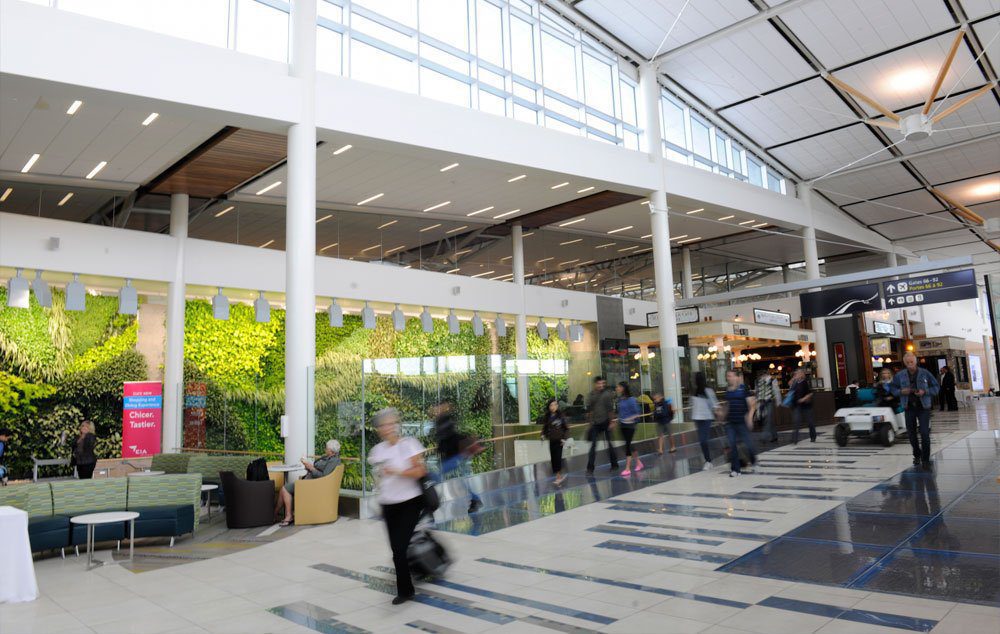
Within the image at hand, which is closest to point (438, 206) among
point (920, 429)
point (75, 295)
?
point (75, 295)

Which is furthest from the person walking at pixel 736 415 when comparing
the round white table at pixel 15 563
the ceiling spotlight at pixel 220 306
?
the ceiling spotlight at pixel 220 306

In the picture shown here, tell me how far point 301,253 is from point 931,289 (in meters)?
15.6

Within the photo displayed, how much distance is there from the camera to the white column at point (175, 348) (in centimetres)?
1365

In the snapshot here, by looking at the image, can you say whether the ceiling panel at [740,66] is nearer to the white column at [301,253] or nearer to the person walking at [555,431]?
the white column at [301,253]

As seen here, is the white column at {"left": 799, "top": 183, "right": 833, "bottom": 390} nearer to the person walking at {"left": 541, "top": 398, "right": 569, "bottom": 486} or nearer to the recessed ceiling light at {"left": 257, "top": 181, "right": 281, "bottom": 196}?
the person walking at {"left": 541, "top": 398, "right": 569, "bottom": 486}

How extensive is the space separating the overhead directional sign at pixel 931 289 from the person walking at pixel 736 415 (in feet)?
32.2

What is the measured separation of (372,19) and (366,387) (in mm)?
7084

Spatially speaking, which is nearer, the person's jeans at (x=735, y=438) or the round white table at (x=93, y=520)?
→ the round white table at (x=93, y=520)

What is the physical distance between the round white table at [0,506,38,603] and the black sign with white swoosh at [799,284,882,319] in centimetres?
1816

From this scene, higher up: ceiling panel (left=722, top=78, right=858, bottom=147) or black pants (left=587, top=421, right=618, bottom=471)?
ceiling panel (left=722, top=78, right=858, bottom=147)

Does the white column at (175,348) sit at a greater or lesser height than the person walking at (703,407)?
greater

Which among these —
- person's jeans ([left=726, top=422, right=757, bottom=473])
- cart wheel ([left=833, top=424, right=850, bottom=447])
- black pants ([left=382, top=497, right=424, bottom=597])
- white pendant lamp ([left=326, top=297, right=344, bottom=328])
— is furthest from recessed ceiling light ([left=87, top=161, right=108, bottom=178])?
cart wheel ([left=833, top=424, right=850, bottom=447])

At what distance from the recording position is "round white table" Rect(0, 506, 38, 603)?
513 centimetres

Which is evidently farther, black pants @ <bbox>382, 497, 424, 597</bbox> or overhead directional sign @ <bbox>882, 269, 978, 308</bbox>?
overhead directional sign @ <bbox>882, 269, 978, 308</bbox>
